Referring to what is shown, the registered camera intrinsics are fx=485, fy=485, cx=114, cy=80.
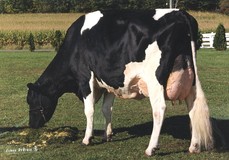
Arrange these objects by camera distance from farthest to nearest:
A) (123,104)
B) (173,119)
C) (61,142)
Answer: (123,104)
(173,119)
(61,142)

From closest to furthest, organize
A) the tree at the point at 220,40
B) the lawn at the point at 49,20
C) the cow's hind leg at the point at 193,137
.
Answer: the cow's hind leg at the point at 193,137
the tree at the point at 220,40
the lawn at the point at 49,20

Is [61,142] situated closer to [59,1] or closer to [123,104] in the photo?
[123,104]

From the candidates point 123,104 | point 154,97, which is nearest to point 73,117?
point 123,104

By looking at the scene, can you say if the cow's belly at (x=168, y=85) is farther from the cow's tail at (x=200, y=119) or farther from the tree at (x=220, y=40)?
the tree at (x=220, y=40)

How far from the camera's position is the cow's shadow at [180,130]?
8.93 meters

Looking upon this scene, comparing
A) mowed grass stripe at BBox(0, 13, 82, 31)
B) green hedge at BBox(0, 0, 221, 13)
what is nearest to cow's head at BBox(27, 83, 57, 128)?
mowed grass stripe at BBox(0, 13, 82, 31)

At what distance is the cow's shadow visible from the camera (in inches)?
352

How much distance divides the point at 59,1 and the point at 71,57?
77.2 m

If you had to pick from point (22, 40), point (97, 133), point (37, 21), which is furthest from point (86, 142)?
point (37, 21)

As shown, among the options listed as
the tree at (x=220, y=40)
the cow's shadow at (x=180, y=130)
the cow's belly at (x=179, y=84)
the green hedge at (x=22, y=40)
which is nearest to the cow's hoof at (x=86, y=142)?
the cow's shadow at (x=180, y=130)

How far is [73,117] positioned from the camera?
1149cm

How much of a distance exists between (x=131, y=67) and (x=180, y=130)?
8.24 ft

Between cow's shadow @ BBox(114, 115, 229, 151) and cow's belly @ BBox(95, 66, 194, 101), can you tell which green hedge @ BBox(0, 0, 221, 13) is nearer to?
cow's shadow @ BBox(114, 115, 229, 151)

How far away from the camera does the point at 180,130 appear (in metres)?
9.89
